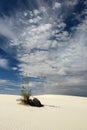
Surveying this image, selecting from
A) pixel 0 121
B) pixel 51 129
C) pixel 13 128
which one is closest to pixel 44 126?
pixel 51 129

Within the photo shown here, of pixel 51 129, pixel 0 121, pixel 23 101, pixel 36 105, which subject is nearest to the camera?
pixel 51 129

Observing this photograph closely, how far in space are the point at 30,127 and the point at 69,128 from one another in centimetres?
175

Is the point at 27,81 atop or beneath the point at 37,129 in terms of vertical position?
atop

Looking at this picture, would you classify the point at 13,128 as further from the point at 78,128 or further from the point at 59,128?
the point at 78,128

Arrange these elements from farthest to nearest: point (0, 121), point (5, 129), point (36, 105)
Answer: point (36, 105)
point (0, 121)
point (5, 129)

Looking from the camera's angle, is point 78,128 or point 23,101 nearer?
point 78,128

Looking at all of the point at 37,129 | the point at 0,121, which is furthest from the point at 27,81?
the point at 37,129

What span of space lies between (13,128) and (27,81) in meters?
12.4

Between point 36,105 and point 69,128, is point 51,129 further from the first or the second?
point 36,105

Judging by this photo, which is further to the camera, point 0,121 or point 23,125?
point 0,121

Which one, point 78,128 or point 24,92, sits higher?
point 24,92

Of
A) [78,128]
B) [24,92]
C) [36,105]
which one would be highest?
[24,92]

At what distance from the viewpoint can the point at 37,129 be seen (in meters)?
8.79

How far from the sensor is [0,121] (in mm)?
10016
